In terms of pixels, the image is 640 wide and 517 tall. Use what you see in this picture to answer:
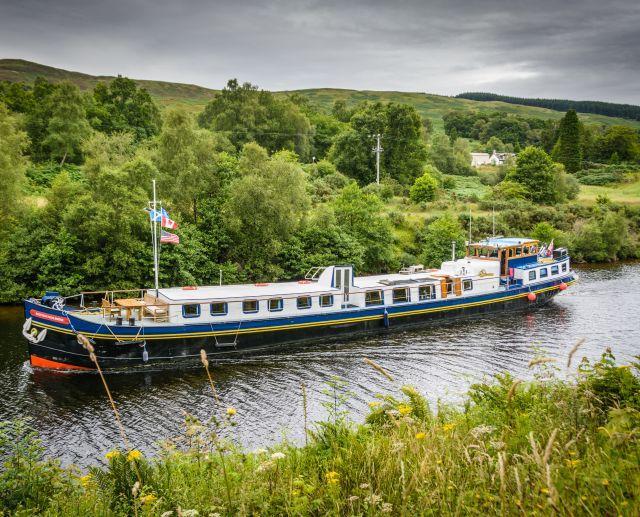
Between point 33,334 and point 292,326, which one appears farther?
point 292,326

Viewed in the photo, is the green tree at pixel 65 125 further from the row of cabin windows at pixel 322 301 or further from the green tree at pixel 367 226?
the row of cabin windows at pixel 322 301

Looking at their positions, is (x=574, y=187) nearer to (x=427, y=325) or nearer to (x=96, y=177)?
(x=427, y=325)

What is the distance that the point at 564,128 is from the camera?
123188 mm

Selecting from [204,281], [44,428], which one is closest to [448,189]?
[204,281]

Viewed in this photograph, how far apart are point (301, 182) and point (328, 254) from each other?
715 cm

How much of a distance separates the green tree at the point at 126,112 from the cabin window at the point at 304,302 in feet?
191

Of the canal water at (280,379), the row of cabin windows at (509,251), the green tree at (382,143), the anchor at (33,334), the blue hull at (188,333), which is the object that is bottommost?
the canal water at (280,379)

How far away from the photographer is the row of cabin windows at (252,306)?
1209 inches

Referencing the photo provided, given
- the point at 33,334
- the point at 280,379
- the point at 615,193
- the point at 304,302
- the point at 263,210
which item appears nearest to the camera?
the point at 280,379

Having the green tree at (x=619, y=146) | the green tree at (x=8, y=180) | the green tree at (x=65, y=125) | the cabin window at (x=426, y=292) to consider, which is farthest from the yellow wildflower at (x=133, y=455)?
the green tree at (x=619, y=146)

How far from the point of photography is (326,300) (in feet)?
116

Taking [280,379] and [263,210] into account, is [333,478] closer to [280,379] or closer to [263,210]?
[280,379]

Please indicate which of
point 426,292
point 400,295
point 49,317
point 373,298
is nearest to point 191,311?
point 49,317

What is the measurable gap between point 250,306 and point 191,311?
3619 millimetres
